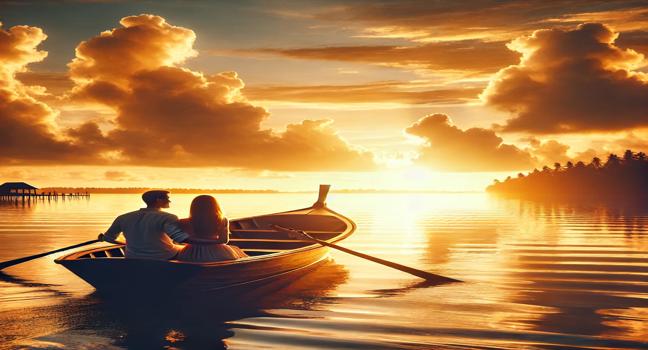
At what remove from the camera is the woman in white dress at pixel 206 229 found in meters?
11.0

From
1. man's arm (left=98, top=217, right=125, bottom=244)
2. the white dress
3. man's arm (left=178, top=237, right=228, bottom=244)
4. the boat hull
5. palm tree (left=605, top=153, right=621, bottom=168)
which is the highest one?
palm tree (left=605, top=153, right=621, bottom=168)

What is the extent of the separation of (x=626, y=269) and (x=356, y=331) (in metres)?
10.5

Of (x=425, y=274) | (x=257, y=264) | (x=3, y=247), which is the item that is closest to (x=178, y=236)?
(x=257, y=264)

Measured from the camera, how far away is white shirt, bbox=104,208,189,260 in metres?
10.8

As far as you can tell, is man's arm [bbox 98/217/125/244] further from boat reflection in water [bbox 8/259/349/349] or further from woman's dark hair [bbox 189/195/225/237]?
woman's dark hair [bbox 189/195/225/237]

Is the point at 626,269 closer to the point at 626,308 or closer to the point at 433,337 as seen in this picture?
the point at 626,308

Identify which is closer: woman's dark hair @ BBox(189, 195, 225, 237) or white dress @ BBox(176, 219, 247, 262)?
woman's dark hair @ BBox(189, 195, 225, 237)

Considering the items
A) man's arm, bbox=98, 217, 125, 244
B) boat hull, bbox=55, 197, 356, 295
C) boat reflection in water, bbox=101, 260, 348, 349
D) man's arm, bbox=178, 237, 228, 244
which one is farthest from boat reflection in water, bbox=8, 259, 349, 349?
man's arm, bbox=98, 217, 125, 244

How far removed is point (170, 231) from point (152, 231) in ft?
1.44

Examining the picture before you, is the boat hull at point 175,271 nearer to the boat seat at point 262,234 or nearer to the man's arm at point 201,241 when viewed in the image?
the man's arm at point 201,241

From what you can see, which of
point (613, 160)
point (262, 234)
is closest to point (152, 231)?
point (262, 234)

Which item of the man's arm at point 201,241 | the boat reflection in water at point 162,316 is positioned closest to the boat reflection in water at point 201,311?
the boat reflection in water at point 162,316

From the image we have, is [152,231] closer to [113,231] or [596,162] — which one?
[113,231]

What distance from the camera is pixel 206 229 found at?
37.0 feet
